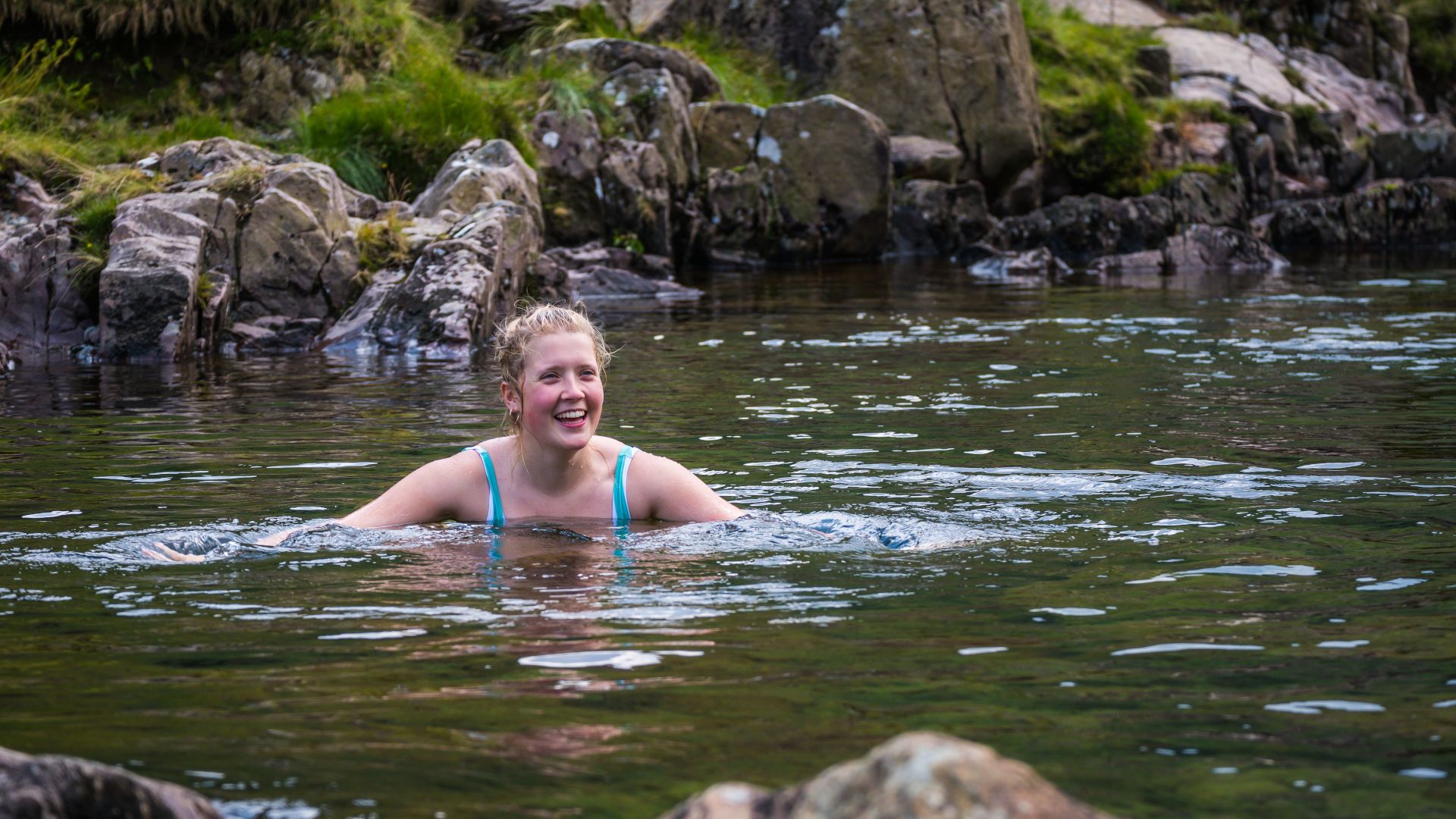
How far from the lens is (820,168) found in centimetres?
2264

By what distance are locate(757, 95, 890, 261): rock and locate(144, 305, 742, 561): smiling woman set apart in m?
16.3

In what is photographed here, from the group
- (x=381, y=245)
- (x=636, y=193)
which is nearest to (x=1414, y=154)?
(x=636, y=193)

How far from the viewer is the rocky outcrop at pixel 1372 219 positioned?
27031 mm

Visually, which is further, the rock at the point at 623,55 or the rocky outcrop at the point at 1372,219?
the rocky outcrop at the point at 1372,219

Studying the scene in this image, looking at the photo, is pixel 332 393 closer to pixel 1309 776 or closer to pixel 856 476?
pixel 856 476

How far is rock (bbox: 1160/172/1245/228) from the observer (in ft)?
82.6

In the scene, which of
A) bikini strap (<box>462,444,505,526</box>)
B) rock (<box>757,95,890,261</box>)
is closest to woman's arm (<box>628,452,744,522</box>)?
bikini strap (<box>462,444,505,526</box>)

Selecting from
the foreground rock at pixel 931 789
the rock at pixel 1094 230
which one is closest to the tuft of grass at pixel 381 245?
the rock at pixel 1094 230

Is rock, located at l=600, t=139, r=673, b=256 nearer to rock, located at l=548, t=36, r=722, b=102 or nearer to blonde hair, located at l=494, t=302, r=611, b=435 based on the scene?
rock, located at l=548, t=36, r=722, b=102

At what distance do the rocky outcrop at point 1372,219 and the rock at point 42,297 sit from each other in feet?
63.6

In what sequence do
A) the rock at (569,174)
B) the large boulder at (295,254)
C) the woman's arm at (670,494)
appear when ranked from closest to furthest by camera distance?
the woman's arm at (670,494)
the large boulder at (295,254)
the rock at (569,174)

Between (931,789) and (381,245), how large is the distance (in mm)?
13179

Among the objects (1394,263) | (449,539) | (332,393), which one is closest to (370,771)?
(449,539)

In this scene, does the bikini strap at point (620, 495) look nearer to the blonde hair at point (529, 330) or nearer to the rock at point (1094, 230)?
the blonde hair at point (529, 330)
